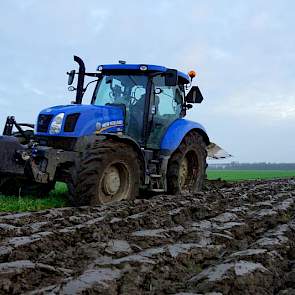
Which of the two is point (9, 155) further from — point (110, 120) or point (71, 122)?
point (110, 120)

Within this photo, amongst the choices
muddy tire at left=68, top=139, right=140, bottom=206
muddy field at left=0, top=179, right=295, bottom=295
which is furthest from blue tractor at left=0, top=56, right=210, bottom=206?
muddy field at left=0, top=179, right=295, bottom=295

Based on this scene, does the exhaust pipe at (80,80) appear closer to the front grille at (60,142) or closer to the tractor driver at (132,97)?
the tractor driver at (132,97)

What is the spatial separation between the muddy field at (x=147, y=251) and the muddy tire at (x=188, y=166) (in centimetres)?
216

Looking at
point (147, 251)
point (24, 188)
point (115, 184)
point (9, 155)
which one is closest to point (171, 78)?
point (115, 184)

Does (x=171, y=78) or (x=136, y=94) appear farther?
(x=136, y=94)

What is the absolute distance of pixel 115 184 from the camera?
6.45 m

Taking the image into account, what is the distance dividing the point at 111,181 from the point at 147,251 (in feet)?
10.2

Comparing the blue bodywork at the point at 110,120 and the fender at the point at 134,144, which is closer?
the fender at the point at 134,144

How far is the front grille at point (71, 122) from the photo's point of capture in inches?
254

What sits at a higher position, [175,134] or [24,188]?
[175,134]

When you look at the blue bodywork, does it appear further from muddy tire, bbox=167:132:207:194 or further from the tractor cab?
muddy tire, bbox=167:132:207:194

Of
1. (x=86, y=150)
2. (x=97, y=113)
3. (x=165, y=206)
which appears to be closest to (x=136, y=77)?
(x=97, y=113)

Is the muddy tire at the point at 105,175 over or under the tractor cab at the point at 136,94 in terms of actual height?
under

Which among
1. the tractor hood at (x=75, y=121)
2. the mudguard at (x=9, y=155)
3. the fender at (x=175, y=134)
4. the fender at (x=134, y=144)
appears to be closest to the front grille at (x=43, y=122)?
the tractor hood at (x=75, y=121)
